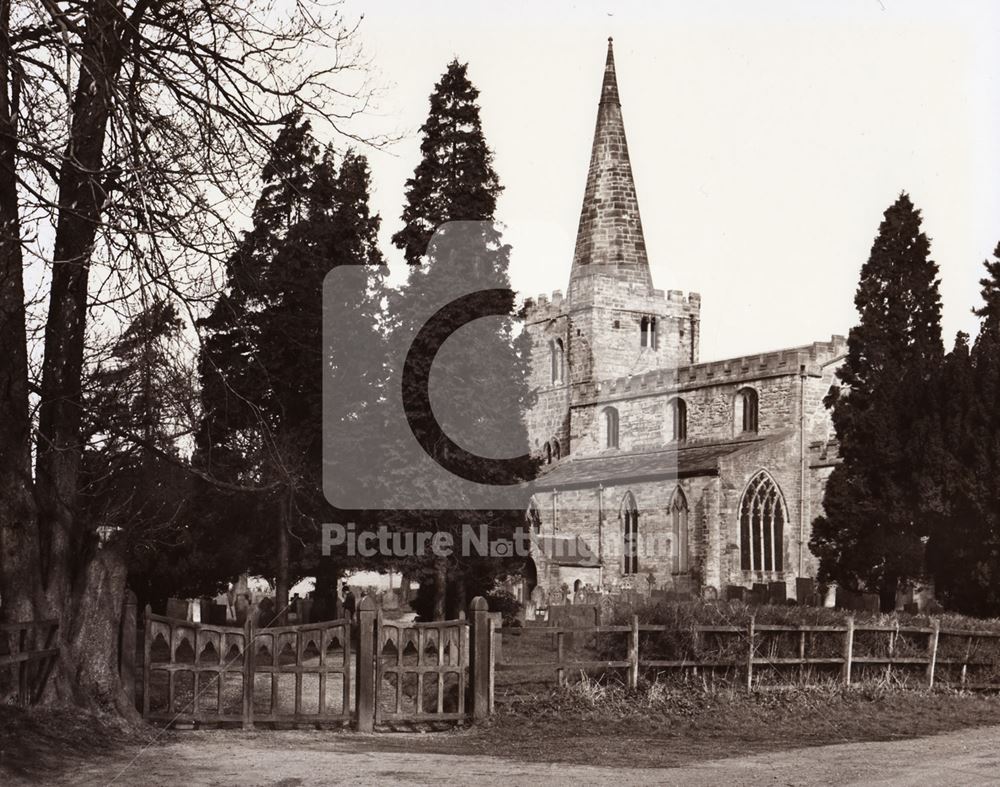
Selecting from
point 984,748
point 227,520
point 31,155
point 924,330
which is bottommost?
point 984,748

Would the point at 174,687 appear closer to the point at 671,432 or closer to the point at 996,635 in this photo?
the point at 996,635

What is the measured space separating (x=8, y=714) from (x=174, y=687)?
2621 mm

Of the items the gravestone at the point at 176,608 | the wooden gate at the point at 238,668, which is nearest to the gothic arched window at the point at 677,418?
the gravestone at the point at 176,608

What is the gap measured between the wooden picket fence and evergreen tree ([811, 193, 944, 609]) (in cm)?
1394

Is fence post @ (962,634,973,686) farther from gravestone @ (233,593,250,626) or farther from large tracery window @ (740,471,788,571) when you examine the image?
large tracery window @ (740,471,788,571)

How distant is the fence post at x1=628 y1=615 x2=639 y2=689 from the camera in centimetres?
1658

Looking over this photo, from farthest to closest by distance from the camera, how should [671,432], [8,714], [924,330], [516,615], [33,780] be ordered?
[671,432], [924,330], [516,615], [8,714], [33,780]

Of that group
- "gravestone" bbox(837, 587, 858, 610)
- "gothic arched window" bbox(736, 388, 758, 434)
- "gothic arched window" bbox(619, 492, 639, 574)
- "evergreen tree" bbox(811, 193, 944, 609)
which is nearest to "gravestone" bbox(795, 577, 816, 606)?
"evergreen tree" bbox(811, 193, 944, 609)

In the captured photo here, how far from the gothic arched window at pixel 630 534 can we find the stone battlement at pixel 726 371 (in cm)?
639

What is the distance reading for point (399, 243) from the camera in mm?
33250

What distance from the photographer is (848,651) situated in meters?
18.2

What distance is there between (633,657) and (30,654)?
717 cm

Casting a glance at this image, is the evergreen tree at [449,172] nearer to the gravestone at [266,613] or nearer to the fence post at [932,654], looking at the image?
the gravestone at [266,613]

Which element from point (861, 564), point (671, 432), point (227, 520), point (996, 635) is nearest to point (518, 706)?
point (996, 635)
